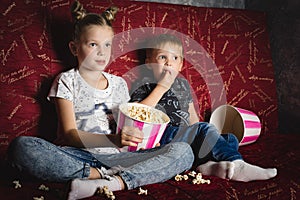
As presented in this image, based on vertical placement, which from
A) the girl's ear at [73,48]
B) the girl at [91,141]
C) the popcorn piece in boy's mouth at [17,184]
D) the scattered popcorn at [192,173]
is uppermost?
the girl's ear at [73,48]

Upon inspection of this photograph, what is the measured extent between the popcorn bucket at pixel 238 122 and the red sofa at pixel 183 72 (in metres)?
0.04

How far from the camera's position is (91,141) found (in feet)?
4.79

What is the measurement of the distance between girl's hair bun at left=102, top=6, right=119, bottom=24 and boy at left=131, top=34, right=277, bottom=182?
0.21 metres

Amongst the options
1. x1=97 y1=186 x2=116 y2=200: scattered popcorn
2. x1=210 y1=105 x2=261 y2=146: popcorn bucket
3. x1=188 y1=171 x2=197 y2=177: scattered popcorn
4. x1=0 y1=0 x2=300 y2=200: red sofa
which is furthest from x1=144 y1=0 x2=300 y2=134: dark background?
x1=97 y1=186 x2=116 y2=200: scattered popcorn

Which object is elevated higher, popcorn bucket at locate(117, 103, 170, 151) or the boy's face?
the boy's face

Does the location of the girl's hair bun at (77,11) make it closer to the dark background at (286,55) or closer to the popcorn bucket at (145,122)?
the popcorn bucket at (145,122)

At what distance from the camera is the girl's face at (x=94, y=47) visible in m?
1.55

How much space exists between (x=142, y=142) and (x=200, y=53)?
2.16ft

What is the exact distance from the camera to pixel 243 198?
122 centimetres

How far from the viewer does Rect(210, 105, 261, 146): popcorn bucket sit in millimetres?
1775

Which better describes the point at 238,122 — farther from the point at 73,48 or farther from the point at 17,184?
the point at 17,184

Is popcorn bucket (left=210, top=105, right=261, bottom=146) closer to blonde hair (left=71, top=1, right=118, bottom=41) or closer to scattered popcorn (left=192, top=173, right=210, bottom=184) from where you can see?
scattered popcorn (left=192, top=173, right=210, bottom=184)

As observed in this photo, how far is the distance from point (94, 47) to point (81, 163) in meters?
0.46

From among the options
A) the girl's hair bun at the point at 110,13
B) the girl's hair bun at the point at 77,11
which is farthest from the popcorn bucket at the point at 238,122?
the girl's hair bun at the point at 77,11
